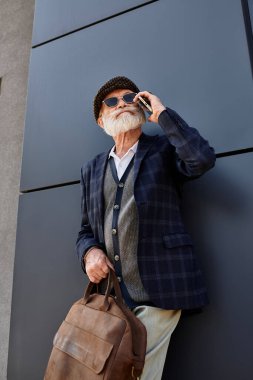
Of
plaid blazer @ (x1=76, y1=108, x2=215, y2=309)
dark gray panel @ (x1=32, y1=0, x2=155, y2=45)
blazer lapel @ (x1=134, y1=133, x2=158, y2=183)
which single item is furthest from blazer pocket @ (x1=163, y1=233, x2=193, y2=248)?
dark gray panel @ (x1=32, y1=0, x2=155, y2=45)

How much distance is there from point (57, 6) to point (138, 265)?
8.04 ft

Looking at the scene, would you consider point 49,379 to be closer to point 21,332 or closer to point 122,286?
point 122,286

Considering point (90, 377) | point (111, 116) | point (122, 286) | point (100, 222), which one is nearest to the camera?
point (90, 377)

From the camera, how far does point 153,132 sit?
203 cm

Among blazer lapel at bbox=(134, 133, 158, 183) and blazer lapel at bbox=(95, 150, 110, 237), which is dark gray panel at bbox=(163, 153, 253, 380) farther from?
blazer lapel at bbox=(95, 150, 110, 237)

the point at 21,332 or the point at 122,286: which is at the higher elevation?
the point at 122,286

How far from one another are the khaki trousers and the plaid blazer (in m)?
0.07

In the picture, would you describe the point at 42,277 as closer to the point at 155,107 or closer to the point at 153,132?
the point at 153,132

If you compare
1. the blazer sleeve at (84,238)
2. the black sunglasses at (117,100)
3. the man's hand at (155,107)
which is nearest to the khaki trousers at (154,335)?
the blazer sleeve at (84,238)

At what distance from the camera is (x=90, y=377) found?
1244mm

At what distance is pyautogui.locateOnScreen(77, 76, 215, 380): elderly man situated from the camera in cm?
143

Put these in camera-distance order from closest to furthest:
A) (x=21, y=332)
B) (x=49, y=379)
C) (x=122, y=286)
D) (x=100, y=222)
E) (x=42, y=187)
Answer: (x=49, y=379)
(x=122, y=286)
(x=100, y=222)
(x=21, y=332)
(x=42, y=187)

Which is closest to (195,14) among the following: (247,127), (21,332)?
(247,127)

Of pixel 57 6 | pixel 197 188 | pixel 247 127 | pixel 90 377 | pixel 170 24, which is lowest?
pixel 90 377
